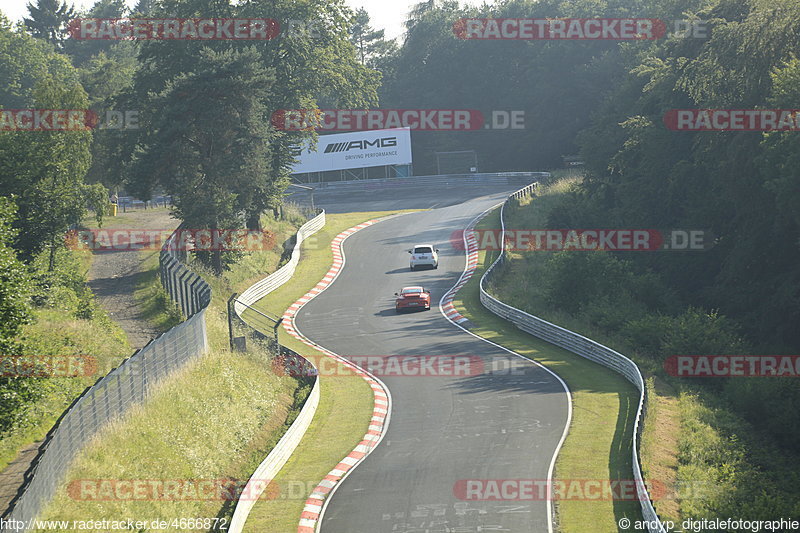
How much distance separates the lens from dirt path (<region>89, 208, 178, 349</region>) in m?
32.9

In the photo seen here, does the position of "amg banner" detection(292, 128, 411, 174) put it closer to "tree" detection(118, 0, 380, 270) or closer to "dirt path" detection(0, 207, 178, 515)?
"tree" detection(118, 0, 380, 270)

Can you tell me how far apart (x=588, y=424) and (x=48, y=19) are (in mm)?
149014

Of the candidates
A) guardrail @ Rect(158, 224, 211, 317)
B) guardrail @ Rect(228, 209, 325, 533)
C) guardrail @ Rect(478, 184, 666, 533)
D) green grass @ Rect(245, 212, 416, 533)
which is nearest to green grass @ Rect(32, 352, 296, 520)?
guardrail @ Rect(228, 209, 325, 533)

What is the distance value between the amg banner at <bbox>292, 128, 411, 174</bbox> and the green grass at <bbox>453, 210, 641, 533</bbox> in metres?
57.2

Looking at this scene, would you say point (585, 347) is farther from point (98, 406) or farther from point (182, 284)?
point (98, 406)

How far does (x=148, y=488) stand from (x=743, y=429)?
1991 cm

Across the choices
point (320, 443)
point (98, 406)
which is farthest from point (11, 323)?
point (320, 443)

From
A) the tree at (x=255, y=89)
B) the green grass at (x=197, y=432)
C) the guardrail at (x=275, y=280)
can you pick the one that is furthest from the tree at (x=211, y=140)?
the green grass at (x=197, y=432)

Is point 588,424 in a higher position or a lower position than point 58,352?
lower

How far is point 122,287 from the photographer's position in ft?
132

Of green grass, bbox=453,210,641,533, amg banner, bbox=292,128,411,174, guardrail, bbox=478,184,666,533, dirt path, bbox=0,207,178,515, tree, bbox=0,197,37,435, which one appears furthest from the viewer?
amg banner, bbox=292,128,411,174

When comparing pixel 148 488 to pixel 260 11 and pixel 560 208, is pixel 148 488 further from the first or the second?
pixel 560 208

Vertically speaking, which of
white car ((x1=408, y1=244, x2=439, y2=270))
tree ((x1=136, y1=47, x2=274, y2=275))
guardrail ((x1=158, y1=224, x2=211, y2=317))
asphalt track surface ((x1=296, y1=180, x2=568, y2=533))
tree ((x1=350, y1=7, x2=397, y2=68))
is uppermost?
tree ((x1=350, y1=7, x2=397, y2=68))

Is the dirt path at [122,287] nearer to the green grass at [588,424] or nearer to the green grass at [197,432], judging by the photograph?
the green grass at [197,432]
